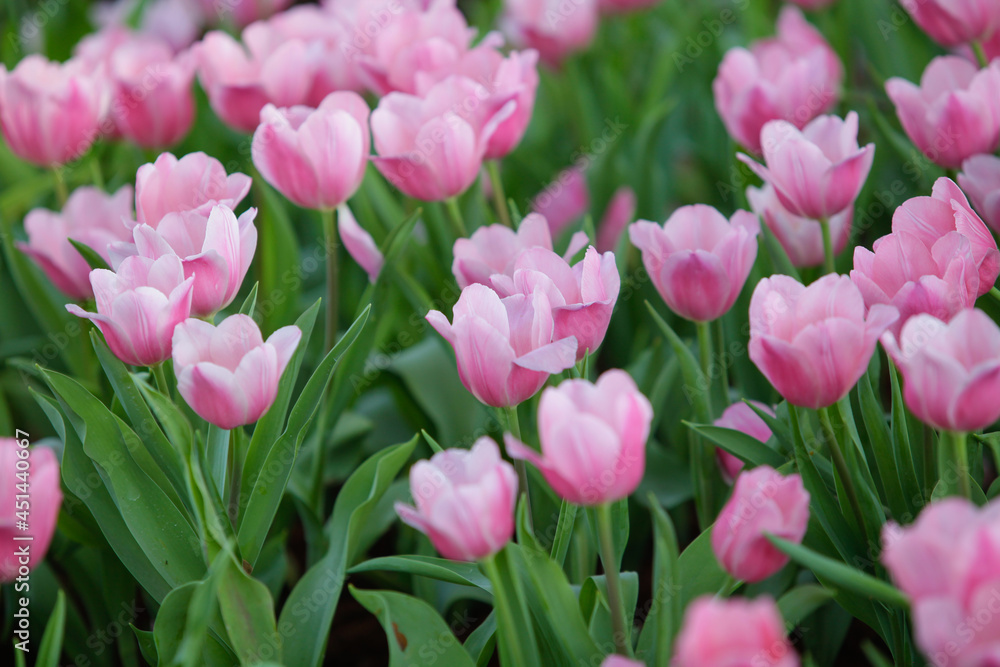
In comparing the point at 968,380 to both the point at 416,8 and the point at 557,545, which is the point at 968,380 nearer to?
the point at 557,545

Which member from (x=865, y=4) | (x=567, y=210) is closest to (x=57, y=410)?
(x=567, y=210)

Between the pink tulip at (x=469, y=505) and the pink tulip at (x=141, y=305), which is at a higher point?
the pink tulip at (x=141, y=305)

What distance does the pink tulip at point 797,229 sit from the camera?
986 millimetres

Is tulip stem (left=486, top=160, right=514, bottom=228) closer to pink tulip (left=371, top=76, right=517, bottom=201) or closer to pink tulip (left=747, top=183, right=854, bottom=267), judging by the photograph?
pink tulip (left=371, top=76, right=517, bottom=201)

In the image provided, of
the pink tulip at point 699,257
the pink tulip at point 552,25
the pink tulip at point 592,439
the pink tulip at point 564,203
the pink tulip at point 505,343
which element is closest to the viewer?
the pink tulip at point 592,439

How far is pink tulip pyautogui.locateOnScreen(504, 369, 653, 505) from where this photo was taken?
1.82 ft

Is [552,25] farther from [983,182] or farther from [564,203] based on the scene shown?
[983,182]

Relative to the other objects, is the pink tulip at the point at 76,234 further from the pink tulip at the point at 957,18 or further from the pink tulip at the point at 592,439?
the pink tulip at the point at 957,18

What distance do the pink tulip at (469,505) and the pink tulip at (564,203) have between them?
2.83 feet

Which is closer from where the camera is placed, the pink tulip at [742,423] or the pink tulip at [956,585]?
the pink tulip at [956,585]

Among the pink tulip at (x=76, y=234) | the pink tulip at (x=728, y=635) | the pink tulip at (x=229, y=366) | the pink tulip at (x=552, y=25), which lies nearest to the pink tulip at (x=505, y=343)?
the pink tulip at (x=229, y=366)

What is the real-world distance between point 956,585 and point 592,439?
0.21 m

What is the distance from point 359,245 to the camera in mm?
1025

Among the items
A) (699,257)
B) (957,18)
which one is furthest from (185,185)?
(957,18)
